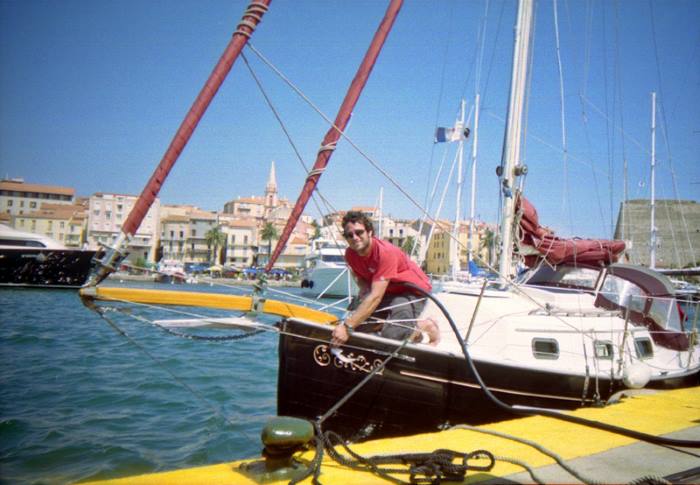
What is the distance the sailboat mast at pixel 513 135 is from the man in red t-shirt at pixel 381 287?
266 centimetres

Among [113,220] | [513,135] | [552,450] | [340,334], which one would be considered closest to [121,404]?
[340,334]

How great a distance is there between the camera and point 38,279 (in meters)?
31.4

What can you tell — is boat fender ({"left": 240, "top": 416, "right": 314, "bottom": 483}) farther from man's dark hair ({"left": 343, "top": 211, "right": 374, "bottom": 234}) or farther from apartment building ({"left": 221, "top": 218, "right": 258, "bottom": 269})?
apartment building ({"left": 221, "top": 218, "right": 258, "bottom": 269})

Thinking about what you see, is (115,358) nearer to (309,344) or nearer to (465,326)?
(309,344)

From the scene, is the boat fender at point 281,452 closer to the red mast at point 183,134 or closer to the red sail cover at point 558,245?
the red mast at point 183,134

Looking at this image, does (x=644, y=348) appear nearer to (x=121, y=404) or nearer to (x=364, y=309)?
(x=364, y=309)

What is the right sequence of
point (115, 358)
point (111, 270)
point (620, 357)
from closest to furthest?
point (111, 270)
point (620, 357)
point (115, 358)

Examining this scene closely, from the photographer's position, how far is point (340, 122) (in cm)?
644

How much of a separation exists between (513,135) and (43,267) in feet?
107

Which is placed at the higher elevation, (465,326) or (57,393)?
(465,326)

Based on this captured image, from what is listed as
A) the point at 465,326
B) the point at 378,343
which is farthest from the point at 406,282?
the point at 465,326

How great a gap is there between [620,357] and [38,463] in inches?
300

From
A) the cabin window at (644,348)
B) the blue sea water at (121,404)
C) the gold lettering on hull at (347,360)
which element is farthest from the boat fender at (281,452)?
the cabin window at (644,348)

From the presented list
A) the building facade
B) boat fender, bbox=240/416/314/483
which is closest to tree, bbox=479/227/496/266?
boat fender, bbox=240/416/314/483
